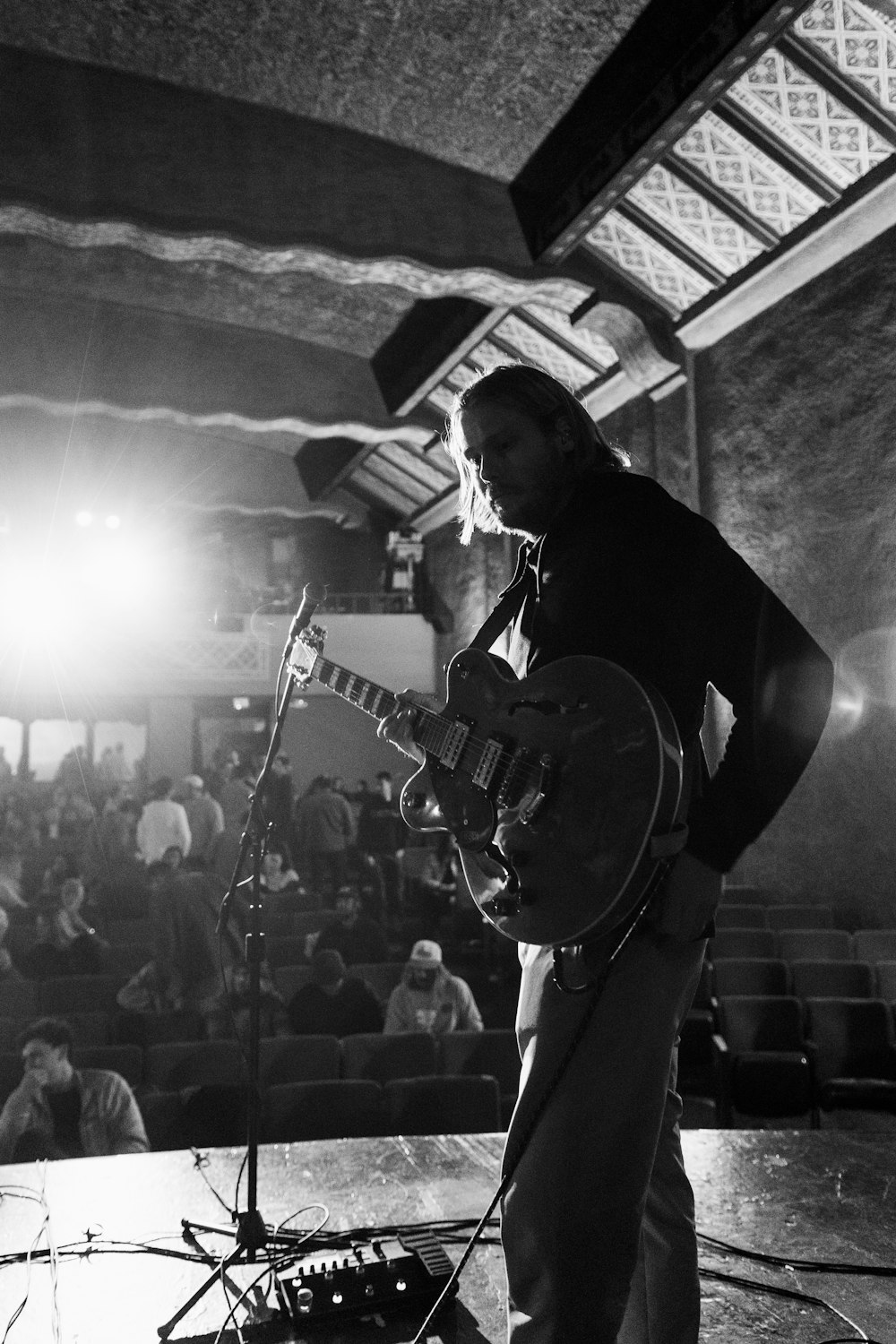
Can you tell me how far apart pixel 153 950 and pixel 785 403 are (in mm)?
6301

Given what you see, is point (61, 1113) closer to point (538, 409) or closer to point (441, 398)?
point (538, 409)

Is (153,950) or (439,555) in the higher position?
(439,555)

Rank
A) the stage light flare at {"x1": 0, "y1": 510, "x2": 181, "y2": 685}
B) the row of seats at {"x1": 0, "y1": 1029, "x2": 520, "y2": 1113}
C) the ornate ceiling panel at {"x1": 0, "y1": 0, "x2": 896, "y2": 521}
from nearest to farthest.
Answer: the row of seats at {"x1": 0, "y1": 1029, "x2": 520, "y2": 1113}, the ornate ceiling panel at {"x1": 0, "y1": 0, "x2": 896, "y2": 521}, the stage light flare at {"x1": 0, "y1": 510, "x2": 181, "y2": 685}

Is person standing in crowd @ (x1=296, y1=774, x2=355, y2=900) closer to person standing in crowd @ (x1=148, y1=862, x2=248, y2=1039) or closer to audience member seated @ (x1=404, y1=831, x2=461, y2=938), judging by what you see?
audience member seated @ (x1=404, y1=831, x2=461, y2=938)

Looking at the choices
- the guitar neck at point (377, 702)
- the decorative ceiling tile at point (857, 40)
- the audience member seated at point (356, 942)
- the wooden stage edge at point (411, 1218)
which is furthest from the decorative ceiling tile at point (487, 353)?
the guitar neck at point (377, 702)

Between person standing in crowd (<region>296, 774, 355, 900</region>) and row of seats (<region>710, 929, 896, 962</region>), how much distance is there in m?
5.36

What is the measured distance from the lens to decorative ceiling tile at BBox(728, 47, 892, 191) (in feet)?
23.5

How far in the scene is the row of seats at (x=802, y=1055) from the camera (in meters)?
5.09

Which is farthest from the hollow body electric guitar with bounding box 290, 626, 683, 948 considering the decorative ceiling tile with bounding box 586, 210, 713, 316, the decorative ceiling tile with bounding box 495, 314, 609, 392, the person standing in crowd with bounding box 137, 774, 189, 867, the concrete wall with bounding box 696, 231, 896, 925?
the decorative ceiling tile with bounding box 495, 314, 609, 392

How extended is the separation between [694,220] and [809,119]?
1.33 meters

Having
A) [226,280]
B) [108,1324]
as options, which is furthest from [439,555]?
[108,1324]

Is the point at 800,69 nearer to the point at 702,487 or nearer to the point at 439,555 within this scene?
the point at 702,487

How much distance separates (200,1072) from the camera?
4.91m

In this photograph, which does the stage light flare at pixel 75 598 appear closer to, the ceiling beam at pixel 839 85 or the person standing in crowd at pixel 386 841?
the person standing in crowd at pixel 386 841
